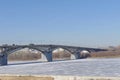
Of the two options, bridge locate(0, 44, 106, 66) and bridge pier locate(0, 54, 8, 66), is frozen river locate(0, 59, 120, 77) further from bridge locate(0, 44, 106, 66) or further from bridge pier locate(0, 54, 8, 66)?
bridge locate(0, 44, 106, 66)

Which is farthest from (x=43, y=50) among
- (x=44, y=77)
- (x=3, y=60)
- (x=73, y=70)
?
(x=44, y=77)

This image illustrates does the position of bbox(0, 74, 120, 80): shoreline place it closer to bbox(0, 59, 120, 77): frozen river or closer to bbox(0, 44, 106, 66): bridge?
bbox(0, 59, 120, 77): frozen river

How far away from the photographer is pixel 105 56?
110625 millimetres

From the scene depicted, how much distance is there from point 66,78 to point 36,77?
5037 mm

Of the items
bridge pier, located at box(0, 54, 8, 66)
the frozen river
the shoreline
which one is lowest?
the shoreline

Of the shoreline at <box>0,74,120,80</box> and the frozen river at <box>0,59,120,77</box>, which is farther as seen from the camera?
the frozen river at <box>0,59,120,77</box>

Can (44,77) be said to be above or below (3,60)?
below

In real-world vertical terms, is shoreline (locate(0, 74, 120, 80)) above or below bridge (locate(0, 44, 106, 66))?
below

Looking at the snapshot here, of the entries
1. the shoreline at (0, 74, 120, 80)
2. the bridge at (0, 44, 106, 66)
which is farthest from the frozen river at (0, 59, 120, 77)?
the bridge at (0, 44, 106, 66)

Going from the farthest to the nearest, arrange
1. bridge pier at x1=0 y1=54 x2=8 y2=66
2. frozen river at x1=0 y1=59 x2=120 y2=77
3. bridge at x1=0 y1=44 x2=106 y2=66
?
bridge at x1=0 y1=44 x2=106 y2=66
bridge pier at x1=0 y1=54 x2=8 y2=66
frozen river at x1=0 y1=59 x2=120 y2=77

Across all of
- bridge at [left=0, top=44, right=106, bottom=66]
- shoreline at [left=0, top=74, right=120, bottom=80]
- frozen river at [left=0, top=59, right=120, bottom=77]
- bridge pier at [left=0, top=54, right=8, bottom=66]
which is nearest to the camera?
shoreline at [left=0, top=74, right=120, bottom=80]

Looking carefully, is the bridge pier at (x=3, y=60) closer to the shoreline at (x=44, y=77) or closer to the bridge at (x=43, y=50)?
the bridge at (x=43, y=50)

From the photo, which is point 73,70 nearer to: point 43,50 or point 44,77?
point 44,77

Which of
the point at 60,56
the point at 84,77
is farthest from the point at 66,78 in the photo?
the point at 60,56
